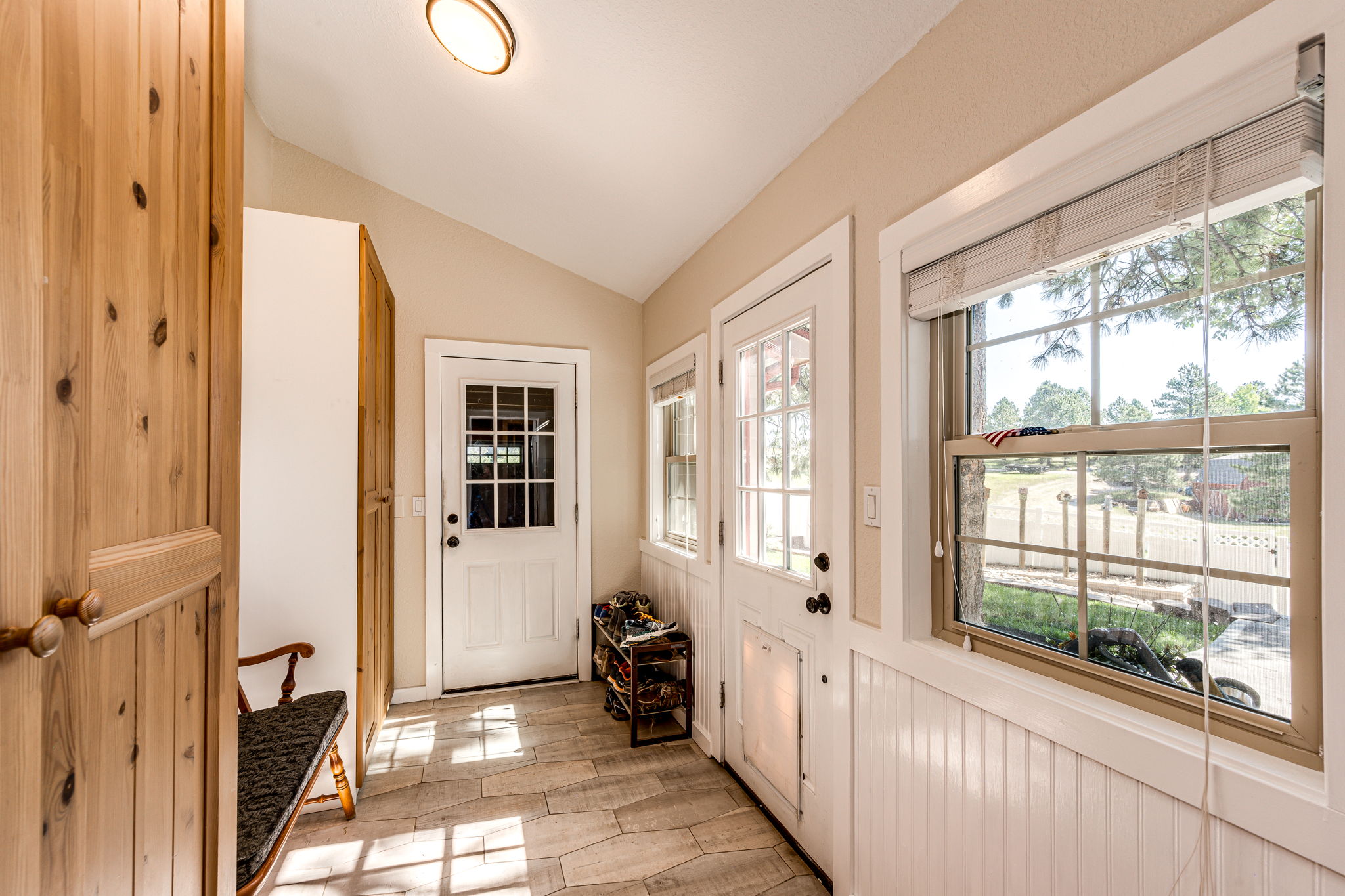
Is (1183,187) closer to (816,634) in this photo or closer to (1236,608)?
(1236,608)

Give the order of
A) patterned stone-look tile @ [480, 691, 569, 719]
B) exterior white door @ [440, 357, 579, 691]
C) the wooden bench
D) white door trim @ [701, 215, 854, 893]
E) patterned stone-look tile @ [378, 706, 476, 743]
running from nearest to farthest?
the wooden bench
white door trim @ [701, 215, 854, 893]
patterned stone-look tile @ [378, 706, 476, 743]
patterned stone-look tile @ [480, 691, 569, 719]
exterior white door @ [440, 357, 579, 691]

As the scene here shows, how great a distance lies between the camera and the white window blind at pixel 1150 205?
0.85 m

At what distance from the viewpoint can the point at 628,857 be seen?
200cm

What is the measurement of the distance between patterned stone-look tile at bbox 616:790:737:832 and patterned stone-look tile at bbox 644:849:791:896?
22 cm

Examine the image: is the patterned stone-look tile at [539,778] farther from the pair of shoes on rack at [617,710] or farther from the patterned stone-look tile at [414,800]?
the pair of shoes on rack at [617,710]

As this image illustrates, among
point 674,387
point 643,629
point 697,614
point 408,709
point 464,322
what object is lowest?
point 408,709

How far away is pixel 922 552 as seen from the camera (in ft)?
5.12

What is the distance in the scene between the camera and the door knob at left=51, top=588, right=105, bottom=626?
1.84 feet

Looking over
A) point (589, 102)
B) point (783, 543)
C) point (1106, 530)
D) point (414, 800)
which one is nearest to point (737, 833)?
point (783, 543)

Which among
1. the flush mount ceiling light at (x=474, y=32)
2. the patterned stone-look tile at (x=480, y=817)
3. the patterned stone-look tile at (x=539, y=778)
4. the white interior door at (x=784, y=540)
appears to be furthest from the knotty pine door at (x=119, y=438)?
the patterned stone-look tile at (x=539, y=778)

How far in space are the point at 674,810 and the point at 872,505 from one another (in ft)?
4.73

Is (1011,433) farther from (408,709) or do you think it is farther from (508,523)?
(408,709)

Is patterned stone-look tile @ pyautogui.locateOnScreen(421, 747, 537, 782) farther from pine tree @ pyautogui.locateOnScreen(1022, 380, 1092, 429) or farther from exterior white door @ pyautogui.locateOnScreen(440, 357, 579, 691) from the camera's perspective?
pine tree @ pyautogui.locateOnScreen(1022, 380, 1092, 429)

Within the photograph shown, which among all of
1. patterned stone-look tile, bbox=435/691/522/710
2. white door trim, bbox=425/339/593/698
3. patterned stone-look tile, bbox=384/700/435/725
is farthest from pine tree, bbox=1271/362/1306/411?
patterned stone-look tile, bbox=384/700/435/725
